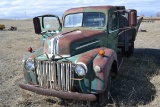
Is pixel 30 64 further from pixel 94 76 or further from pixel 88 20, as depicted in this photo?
pixel 88 20

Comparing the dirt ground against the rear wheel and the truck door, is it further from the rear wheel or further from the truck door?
the truck door

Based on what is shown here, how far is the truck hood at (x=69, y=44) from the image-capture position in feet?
16.1

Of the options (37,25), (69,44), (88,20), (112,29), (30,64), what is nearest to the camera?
(69,44)

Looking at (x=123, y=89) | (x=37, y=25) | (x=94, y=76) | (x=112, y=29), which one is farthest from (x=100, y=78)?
(x=37, y=25)

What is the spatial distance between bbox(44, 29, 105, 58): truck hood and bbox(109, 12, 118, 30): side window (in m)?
1.06

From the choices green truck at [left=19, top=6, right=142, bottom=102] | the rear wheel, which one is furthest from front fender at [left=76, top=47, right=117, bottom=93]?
the rear wheel

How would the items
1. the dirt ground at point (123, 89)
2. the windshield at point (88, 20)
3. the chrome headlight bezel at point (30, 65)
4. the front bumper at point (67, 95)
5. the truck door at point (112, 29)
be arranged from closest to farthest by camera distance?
the front bumper at point (67, 95), the chrome headlight bezel at point (30, 65), the dirt ground at point (123, 89), the windshield at point (88, 20), the truck door at point (112, 29)

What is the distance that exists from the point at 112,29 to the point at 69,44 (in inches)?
80.6

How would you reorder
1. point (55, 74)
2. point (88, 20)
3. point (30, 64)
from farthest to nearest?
point (88, 20) → point (30, 64) → point (55, 74)

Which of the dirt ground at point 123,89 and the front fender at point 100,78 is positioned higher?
the front fender at point 100,78

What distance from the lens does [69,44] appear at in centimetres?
491

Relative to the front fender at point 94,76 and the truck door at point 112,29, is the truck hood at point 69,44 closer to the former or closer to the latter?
the front fender at point 94,76

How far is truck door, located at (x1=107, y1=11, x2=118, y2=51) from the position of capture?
6344 mm

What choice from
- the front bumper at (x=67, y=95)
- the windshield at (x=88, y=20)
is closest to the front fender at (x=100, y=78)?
the front bumper at (x=67, y=95)
